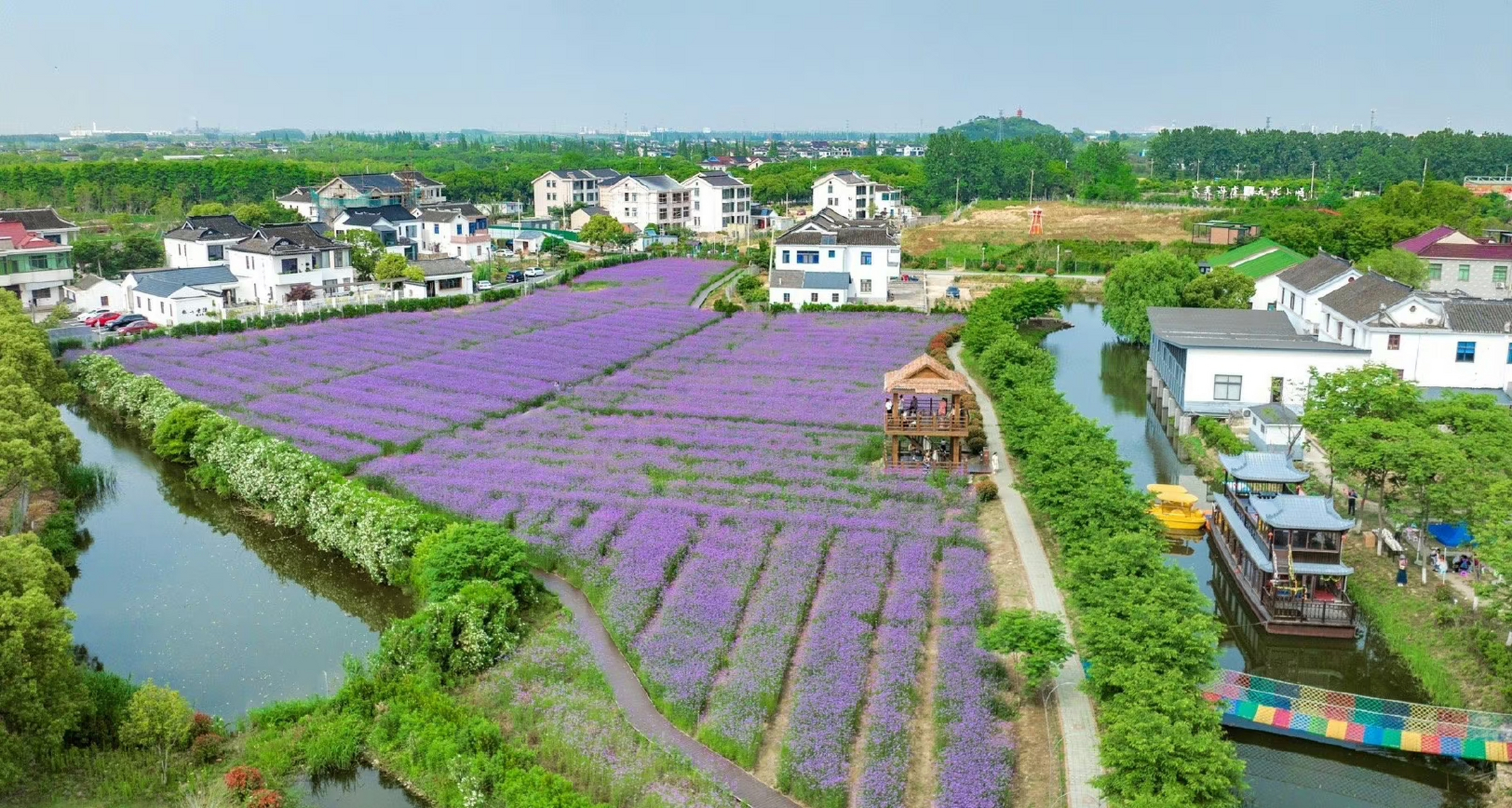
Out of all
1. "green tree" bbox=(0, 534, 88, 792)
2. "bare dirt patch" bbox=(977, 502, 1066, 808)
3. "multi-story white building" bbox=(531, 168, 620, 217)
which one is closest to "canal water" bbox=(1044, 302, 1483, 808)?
"bare dirt patch" bbox=(977, 502, 1066, 808)

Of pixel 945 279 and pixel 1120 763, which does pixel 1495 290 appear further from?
pixel 1120 763

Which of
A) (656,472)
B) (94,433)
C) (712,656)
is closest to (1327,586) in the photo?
(712,656)

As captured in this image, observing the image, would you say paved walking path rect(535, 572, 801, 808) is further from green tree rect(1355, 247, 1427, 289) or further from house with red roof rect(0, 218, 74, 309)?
house with red roof rect(0, 218, 74, 309)

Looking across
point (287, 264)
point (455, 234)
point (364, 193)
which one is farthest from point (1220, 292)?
point (364, 193)

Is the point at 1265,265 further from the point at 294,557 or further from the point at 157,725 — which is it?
the point at 157,725

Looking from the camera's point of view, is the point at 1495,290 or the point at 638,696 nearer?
the point at 638,696

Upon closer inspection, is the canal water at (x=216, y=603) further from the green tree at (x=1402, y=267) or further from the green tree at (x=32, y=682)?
the green tree at (x=1402, y=267)

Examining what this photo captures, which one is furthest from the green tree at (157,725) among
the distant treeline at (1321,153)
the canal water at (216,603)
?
the distant treeline at (1321,153)
